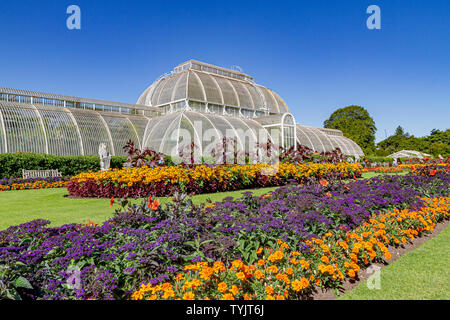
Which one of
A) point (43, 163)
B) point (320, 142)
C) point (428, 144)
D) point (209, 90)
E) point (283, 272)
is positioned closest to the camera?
point (283, 272)

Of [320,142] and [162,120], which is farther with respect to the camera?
[320,142]

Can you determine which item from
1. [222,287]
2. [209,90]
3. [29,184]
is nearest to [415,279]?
[222,287]

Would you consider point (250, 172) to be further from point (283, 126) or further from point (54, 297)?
point (283, 126)

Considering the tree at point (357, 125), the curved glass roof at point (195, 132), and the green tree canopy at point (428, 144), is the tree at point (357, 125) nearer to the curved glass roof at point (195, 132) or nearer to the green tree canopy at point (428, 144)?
the green tree canopy at point (428, 144)

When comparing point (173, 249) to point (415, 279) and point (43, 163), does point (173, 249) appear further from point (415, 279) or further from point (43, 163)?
point (43, 163)

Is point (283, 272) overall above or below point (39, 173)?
below

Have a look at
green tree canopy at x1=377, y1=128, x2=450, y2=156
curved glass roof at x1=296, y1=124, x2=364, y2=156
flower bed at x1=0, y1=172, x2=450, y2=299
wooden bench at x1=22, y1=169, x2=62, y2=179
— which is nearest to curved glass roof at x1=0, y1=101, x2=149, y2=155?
wooden bench at x1=22, y1=169, x2=62, y2=179

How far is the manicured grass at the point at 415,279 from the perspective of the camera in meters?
3.23

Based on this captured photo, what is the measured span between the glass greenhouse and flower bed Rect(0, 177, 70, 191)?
6.18 meters

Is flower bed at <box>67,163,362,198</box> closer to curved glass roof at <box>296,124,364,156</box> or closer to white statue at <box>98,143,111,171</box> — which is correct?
white statue at <box>98,143,111,171</box>

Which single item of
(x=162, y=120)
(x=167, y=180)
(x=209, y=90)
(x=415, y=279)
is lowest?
(x=415, y=279)

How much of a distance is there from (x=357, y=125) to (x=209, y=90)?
4060cm

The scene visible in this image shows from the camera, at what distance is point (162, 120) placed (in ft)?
84.2

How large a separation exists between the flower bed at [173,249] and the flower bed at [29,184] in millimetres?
10916
